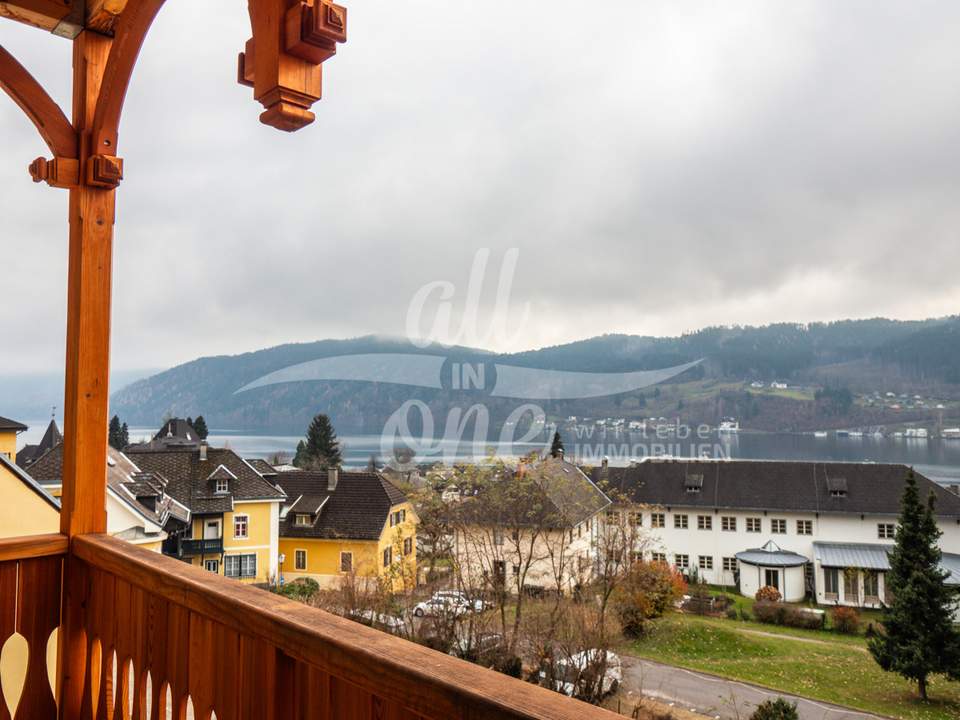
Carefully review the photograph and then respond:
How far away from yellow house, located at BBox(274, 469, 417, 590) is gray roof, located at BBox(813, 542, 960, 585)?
17542mm

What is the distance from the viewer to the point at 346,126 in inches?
893

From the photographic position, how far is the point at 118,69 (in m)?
1.80

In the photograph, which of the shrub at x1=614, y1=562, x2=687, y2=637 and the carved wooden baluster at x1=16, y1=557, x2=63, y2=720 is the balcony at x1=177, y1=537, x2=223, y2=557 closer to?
the shrub at x1=614, y1=562, x2=687, y2=637

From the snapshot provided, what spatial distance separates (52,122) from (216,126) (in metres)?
5.19

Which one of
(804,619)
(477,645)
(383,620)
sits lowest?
(804,619)

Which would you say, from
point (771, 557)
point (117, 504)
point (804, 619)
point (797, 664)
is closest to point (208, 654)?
point (117, 504)

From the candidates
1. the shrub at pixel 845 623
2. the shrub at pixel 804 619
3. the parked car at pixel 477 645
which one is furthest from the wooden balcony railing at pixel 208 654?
the shrub at pixel 845 623

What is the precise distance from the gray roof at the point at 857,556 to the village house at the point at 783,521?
0.04m

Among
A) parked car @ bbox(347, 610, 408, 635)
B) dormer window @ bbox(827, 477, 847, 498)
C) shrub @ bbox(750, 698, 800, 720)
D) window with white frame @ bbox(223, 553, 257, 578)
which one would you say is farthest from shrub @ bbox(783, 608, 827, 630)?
window with white frame @ bbox(223, 553, 257, 578)

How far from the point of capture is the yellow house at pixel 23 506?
2488mm

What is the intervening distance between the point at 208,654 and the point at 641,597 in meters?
16.1

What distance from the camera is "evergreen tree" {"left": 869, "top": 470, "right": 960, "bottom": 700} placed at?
1577 cm

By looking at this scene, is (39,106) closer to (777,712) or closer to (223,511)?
(777,712)

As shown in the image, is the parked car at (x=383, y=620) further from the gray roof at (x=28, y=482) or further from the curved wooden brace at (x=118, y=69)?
the curved wooden brace at (x=118, y=69)
